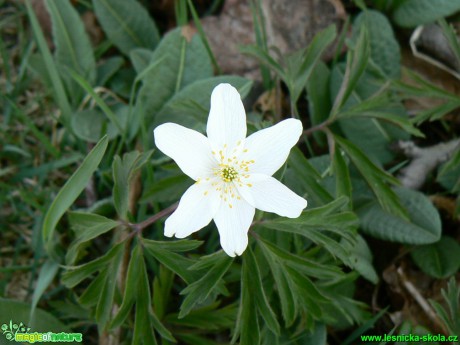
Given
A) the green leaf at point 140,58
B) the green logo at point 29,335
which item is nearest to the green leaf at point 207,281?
the green logo at point 29,335

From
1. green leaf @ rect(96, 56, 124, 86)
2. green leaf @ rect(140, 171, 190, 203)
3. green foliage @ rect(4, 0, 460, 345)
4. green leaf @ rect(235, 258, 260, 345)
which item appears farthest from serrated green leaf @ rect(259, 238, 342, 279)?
green leaf @ rect(96, 56, 124, 86)

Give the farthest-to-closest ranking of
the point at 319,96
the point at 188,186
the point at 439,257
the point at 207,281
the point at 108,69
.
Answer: the point at 108,69, the point at 319,96, the point at 439,257, the point at 188,186, the point at 207,281

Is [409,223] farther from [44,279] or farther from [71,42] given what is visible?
[71,42]

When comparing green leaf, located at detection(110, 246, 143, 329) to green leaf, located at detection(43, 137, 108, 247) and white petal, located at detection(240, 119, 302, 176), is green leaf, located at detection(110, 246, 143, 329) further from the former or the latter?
white petal, located at detection(240, 119, 302, 176)

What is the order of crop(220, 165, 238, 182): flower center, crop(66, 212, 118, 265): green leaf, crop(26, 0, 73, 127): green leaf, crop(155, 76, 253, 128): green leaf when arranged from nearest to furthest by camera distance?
crop(220, 165, 238, 182): flower center < crop(66, 212, 118, 265): green leaf < crop(155, 76, 253, 128): green leaf < crop(26, 0, 73, 127): green leaf

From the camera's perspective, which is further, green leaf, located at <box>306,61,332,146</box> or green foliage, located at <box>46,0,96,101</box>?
green foliage, located at <box>46,0,96,101</box>

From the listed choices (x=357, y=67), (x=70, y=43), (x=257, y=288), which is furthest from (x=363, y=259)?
(x=70, y=43)
